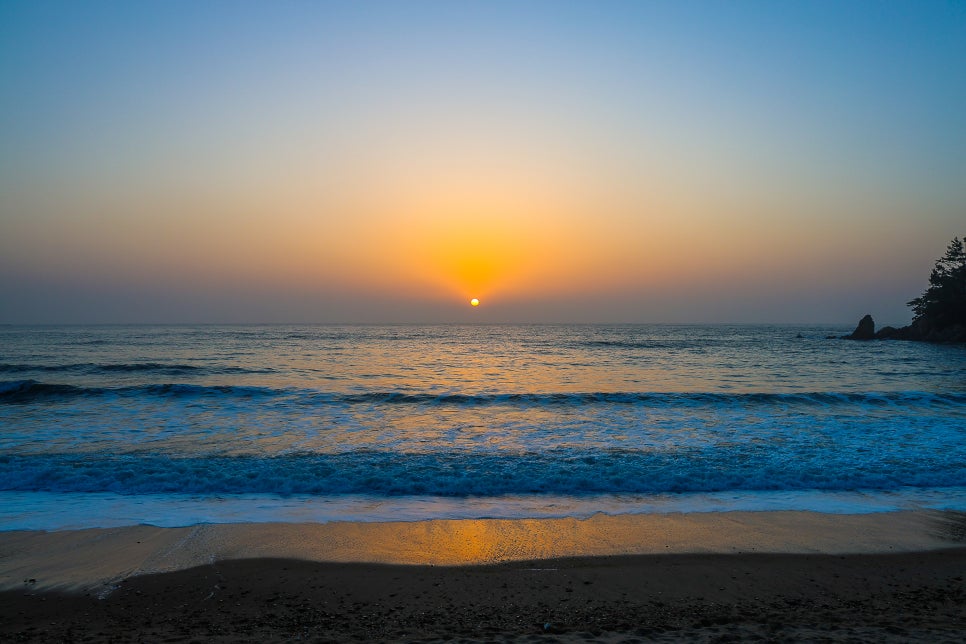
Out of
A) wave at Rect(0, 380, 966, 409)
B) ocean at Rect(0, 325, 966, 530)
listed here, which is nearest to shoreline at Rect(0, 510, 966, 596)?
ocean at Rect(0, 325, 966, 530)

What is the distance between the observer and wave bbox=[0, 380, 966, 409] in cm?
2220

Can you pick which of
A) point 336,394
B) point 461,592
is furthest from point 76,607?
point 336,394

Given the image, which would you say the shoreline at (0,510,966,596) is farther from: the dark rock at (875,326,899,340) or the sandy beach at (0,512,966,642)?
the dark rock at (875,326,899,340)

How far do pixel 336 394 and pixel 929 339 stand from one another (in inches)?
2884

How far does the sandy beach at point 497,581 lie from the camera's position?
5.25 m

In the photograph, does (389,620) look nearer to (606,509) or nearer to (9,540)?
(606,509)

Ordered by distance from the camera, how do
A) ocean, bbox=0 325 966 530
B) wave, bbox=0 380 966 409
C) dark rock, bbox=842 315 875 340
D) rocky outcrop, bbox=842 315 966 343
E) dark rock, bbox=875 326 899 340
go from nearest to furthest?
1. ocean, bbox=0 325 966 530
2. wave, bbox=0 380 966 409
3. rocky outcrop, bbox=842 315 966 343
4. dark rock, bbox=875 326 899 340
5. dark rock, bbox=842 315 875 340

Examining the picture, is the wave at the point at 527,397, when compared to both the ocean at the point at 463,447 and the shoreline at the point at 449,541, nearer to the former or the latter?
the ocean at the point at 463,447

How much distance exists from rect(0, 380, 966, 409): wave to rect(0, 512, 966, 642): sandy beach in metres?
13.6

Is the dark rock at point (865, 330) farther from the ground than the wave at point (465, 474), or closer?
farther from the ground

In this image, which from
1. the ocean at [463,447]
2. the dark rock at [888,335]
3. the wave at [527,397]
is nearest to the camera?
the ocean at [463,447]

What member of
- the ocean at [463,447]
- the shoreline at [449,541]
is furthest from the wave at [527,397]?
the shoreline at [449,541]

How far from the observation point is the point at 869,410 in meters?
20.7

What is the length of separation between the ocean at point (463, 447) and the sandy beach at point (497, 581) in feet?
3.51
